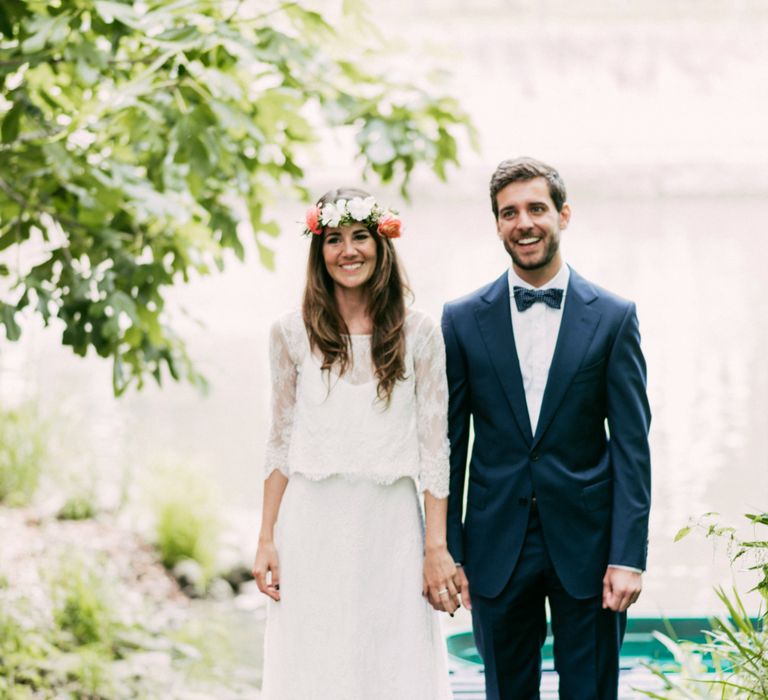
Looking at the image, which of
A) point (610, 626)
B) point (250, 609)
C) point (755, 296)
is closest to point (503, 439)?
point (610, 626)

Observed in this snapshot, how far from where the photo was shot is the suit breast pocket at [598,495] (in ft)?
7.36

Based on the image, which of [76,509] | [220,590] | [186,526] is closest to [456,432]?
[220,590]

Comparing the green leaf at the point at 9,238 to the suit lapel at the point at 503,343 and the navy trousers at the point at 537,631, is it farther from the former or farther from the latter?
the navy trousers at the point at 537,631

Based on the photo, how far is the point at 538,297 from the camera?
2.28 m

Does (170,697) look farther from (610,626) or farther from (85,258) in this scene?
(610,626)

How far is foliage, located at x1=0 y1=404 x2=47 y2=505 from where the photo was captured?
→ 236 inches

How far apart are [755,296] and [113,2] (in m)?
12.6

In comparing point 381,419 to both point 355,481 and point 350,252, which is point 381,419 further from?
point 350,252

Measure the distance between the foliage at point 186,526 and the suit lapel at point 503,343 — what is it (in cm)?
364

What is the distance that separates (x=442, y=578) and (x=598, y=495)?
375mm

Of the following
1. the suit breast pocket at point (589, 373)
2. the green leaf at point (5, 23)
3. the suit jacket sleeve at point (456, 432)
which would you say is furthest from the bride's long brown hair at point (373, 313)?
the green leaf at point (5, 23)

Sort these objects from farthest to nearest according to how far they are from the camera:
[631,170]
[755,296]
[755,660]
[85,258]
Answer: [631,170]
[755,296]
[85,258]
[755,660]

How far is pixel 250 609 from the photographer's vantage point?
17.9 ft

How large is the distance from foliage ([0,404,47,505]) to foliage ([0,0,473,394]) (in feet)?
10.6
